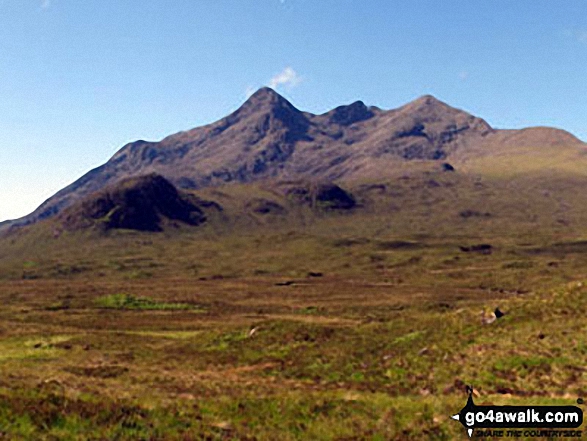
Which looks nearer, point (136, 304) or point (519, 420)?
point (519, 420)

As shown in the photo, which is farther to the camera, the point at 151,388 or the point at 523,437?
the point at 151,388

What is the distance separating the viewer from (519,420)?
17.8 meters

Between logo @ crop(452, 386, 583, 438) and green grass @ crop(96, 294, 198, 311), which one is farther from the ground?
logo @ crop(452, 386, 583, 438)

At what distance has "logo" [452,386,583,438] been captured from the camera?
1720 centimetres

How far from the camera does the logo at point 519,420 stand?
17.2 meters

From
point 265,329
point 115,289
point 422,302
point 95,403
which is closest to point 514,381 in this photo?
point 95,403

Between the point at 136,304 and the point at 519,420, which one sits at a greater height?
the point at 519,420

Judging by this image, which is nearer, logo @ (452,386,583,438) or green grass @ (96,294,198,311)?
logo @ (452,386,583,438)

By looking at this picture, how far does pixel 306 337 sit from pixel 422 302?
221 ft

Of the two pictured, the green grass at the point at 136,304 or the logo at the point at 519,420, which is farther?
the green grass at the point at 136,304

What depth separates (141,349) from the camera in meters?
55.2

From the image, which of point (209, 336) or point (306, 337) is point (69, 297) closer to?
point (209, 336)

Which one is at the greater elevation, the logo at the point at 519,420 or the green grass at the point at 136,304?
the logo at the point at 519,420

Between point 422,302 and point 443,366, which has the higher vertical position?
point 443,366
